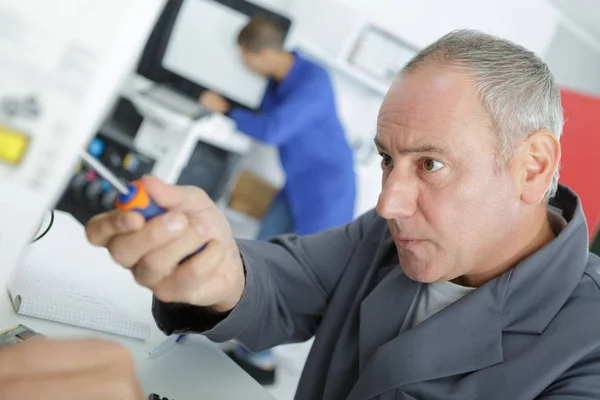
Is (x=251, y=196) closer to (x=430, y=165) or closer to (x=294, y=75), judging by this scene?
(x=294, y=75)

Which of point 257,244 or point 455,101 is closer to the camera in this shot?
point 455,101

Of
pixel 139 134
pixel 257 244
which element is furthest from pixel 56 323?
pixel 139 134

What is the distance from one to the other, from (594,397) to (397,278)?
37 centimetres

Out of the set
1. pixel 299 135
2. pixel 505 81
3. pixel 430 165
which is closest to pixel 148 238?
pixel 430 165

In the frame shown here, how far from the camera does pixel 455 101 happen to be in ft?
2.62

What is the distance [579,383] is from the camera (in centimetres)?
66

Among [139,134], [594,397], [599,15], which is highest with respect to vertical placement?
[599,15]

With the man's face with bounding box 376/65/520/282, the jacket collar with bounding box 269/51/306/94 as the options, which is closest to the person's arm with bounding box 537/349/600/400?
the man's face with bounding box 376/65/520/282

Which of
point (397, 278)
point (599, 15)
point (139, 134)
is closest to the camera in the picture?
point (397, 278)

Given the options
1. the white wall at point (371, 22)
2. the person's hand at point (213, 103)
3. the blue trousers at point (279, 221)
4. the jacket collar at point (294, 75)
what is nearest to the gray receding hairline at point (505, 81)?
the jacket collar at point (294, 75)

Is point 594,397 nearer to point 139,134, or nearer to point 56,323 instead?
point 56,323

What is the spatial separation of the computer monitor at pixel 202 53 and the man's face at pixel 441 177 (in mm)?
1940

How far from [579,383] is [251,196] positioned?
2.81 m

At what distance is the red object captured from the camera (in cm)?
215
